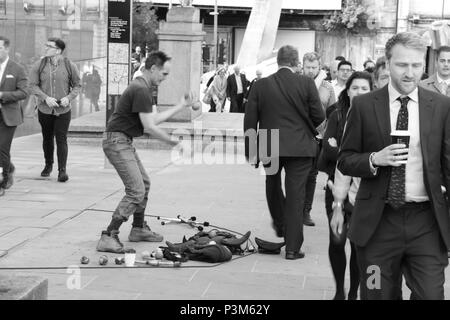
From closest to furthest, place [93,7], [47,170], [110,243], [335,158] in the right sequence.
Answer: [335,158], [110,243], [47,170], [93,7]

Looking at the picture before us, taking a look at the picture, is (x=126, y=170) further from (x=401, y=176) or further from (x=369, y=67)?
(x=369, y=67)

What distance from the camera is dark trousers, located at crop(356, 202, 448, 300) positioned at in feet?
15.4

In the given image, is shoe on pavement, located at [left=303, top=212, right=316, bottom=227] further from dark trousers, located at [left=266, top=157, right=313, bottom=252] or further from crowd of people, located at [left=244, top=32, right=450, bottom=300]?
crowd of people, located at [left=244, top=32, right=450, bottom=300]

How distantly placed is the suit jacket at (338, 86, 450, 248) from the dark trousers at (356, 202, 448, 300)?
51 mm

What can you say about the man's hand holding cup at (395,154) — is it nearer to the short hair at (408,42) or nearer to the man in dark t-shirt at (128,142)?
the short hair at (408,42)

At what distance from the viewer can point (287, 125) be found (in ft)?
28.1

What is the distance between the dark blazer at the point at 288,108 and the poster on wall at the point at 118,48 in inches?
232

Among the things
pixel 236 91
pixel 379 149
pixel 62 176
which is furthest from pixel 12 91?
pixel 236 91

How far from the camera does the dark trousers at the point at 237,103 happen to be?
83.7 ft

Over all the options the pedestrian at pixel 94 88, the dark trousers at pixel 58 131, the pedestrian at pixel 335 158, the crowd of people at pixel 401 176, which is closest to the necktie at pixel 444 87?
the pedestrian at pixel 335 158

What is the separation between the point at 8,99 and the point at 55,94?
4.81 feet

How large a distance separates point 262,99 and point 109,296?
2.75 m
